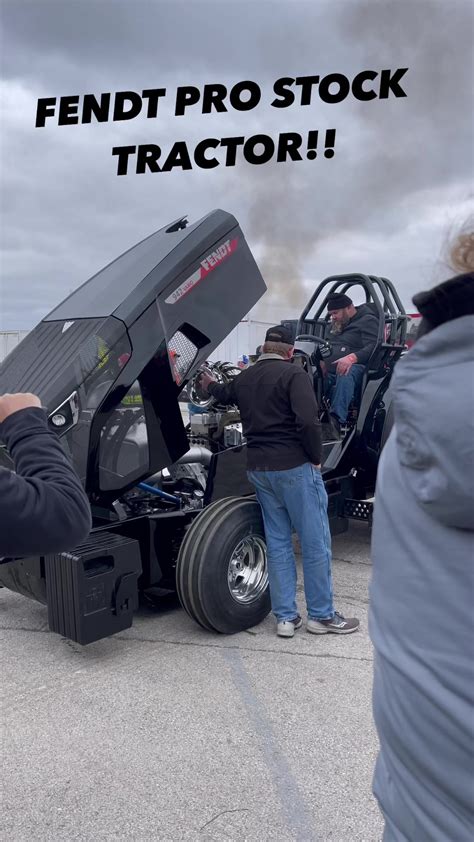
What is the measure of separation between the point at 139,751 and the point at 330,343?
4.13 meters

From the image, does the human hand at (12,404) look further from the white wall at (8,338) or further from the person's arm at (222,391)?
the white wall at (8,338)

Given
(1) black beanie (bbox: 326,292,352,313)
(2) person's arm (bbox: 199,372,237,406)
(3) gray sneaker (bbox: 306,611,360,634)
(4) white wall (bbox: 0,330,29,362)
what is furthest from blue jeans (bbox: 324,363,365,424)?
(4) white wall (bbox: 0,330,29,362)

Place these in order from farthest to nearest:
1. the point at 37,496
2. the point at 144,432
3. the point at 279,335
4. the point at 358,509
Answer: the point at 358,509 → the point at 279,335 → the point at 144,432 → the point at 37,496

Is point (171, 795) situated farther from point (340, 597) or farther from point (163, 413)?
point (340, 597)

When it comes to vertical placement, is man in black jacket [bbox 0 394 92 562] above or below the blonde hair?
below

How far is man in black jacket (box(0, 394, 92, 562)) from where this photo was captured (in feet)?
4.61

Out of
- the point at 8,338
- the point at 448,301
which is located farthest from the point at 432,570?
the point at 8,338

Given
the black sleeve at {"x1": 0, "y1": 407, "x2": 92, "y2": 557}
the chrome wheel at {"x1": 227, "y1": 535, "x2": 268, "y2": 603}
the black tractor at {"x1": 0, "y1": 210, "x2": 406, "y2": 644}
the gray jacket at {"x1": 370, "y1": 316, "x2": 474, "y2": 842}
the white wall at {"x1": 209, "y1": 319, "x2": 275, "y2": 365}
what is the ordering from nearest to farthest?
the gray jacket at {"x1": 370, "y1": 316, "x2": 474, "y2": 842}
the black sleeve at {"x1": 0, "y1": 407, "x2": 92, "y2": 557}
the black tractor at {"x1": 0, "y1": 210, "x2": 406, "y2": 644}
the chrome wheel at {"x1": 227, "y1": 535, "x2": 268, "y2": 603}
the white wall at {"x1": 209, "y1": 319, "x2": 275, "y2": 365}

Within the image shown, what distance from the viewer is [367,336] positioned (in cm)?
613

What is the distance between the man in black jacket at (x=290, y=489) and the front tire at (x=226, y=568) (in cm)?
14

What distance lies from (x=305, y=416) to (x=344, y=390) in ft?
6.19

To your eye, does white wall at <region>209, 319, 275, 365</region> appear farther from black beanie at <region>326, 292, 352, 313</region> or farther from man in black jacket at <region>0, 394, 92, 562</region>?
man in black jacket at <region>0, 394, 92, 562</region>

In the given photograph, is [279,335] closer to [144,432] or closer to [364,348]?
[144,432]

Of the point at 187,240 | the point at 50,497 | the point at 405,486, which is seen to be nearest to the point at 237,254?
the point at 187,240
